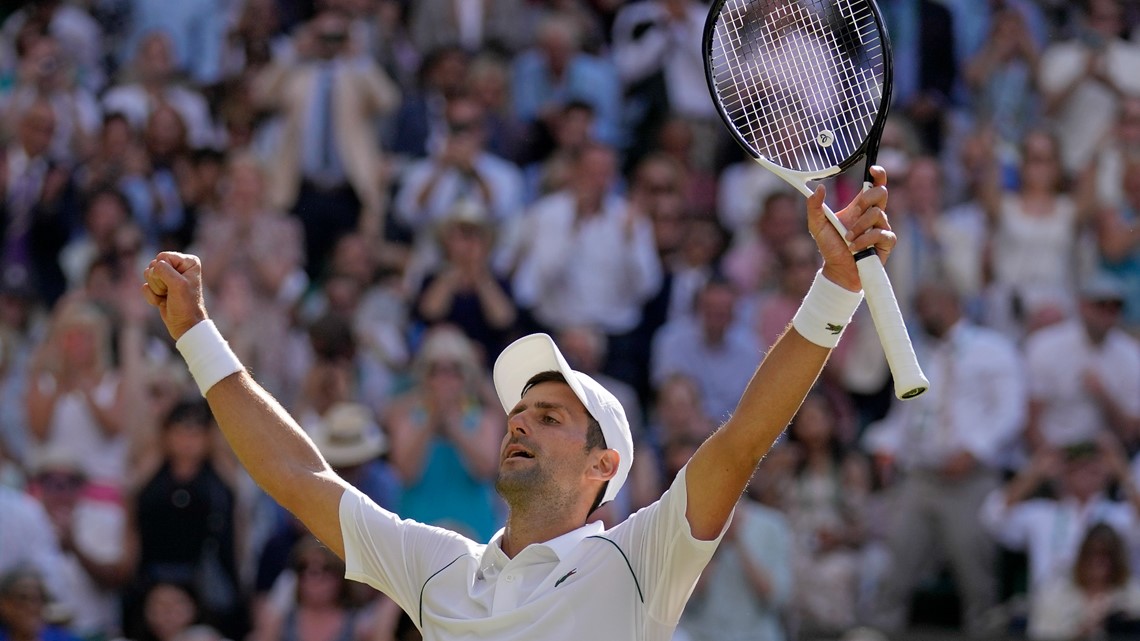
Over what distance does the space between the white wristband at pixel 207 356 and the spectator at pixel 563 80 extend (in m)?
7.19

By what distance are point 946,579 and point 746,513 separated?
1.16 m

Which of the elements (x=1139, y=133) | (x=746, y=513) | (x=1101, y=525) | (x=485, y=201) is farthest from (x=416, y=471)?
(x=1139, y=133)

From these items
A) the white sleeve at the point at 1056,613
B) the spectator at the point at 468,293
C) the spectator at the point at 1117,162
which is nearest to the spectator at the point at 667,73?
the spectator at the point at 468,293

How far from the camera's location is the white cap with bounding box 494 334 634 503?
15.3 ft

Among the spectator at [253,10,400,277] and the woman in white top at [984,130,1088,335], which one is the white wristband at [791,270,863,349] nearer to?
the woman in white top at [984,130,1088,335]

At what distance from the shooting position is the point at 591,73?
39.1 feet

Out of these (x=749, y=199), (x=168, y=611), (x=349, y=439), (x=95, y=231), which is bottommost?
(x=168, y=611)

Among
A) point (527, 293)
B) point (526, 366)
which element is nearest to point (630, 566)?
point (526, 366)

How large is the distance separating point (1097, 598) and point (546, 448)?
4820mm

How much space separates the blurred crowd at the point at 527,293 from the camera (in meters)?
8.96

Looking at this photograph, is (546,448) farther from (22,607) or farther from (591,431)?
Answer: (22,607)

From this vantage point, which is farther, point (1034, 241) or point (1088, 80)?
point (1088, 80)

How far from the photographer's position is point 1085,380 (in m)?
9.67

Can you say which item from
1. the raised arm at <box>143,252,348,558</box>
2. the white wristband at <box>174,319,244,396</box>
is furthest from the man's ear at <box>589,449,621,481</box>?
the white wristband at <box>174,319,244,396</box>
